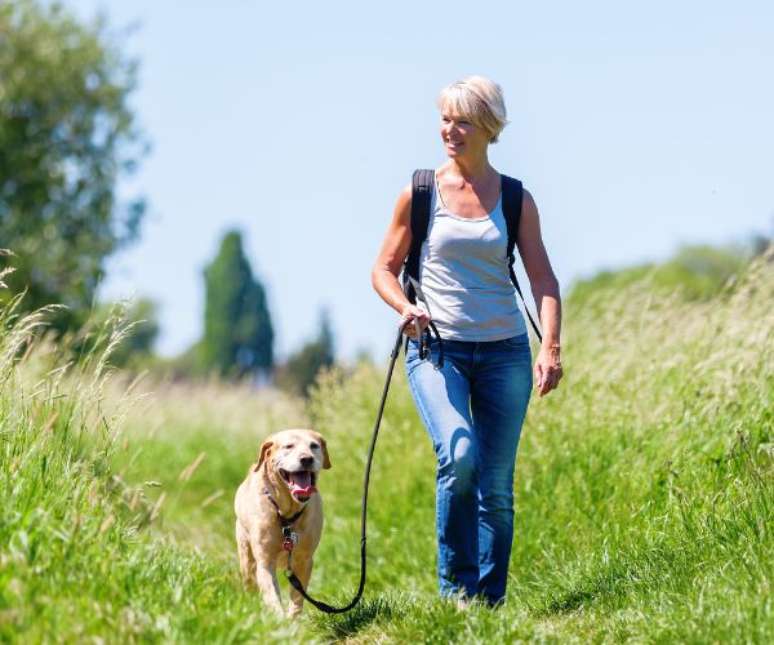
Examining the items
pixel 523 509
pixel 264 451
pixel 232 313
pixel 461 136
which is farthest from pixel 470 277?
pixel 232 313

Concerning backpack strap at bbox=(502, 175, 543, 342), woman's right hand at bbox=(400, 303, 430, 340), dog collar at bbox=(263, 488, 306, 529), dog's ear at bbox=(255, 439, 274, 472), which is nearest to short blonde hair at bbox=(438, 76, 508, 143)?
backpack strap at bbox=(502, 175, 543, 342)

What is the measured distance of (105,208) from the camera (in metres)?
26.8

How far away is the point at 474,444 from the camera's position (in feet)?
18.8

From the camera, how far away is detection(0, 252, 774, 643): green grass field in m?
4.54

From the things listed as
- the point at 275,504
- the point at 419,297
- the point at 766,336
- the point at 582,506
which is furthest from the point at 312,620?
the point at 766,336

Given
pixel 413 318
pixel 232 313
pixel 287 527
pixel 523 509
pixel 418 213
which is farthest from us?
pixel 232 313

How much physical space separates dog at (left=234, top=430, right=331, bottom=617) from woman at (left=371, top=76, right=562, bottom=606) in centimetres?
63

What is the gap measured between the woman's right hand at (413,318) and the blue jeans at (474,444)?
15 centimetres

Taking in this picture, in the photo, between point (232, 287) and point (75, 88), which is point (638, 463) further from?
point (232, 287)

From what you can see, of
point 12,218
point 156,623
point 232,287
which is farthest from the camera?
point 232,287

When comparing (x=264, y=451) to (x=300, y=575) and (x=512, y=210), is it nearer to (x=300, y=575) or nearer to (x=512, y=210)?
(x=300, y=575)

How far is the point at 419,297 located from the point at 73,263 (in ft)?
67.1

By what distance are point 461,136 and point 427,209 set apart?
354mm

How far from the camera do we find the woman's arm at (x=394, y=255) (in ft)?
19.6
